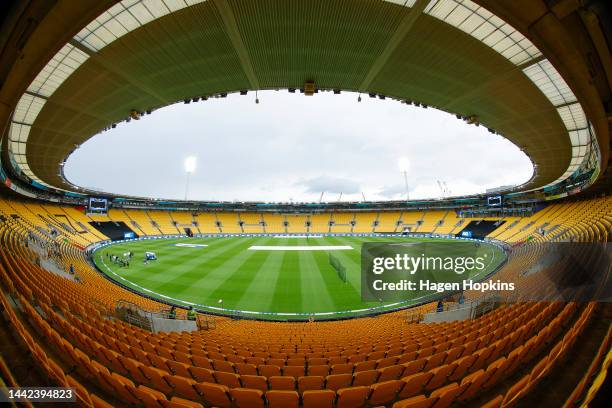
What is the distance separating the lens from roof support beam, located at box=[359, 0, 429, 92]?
7.63 metres

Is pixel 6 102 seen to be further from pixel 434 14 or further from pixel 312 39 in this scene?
pixel 434 14

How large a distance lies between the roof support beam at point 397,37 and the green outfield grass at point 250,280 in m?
12.9

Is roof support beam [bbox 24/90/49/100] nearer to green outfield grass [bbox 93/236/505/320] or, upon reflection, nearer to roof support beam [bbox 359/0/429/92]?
green outfield grass [bbox 93/236/505/320]

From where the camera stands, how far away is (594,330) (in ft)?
18.6

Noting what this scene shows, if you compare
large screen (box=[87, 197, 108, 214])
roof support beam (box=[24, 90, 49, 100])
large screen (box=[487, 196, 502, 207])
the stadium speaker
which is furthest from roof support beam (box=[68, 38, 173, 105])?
large screen (box=[487, 196, 502, 207])

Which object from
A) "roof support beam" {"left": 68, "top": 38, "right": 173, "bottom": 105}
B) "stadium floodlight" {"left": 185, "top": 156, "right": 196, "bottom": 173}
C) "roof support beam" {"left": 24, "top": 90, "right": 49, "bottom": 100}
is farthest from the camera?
"stadium floodlight" {"left": 185, "top": 156, "right": 196, "bottom": 173}

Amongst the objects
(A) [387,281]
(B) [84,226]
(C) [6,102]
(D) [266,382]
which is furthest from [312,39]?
(B) [84,226]

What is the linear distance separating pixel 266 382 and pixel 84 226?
5011 centimetres

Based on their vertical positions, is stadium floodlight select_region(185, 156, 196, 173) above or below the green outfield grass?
above

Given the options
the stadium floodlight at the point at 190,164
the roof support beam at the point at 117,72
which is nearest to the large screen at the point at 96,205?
the stadium floodlight at the point at 190,164

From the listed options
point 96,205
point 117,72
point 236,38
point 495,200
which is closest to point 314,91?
point 236,38

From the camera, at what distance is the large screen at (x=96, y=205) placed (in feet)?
144

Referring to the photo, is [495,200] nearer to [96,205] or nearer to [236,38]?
[236,38]

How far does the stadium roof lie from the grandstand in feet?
0.22
